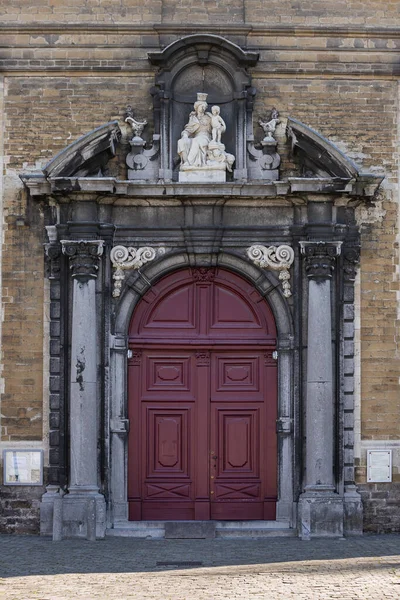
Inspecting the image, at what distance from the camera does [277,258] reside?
41.0 feet

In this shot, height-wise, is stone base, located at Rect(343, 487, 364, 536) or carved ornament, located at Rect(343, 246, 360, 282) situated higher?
carved ornament, located at Rect(343, 246, 360, 282)

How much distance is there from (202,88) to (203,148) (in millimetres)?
831

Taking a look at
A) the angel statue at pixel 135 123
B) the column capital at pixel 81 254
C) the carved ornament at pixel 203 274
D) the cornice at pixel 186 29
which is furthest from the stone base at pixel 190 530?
the cornice at pixel 186 29

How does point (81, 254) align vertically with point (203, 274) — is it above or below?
above

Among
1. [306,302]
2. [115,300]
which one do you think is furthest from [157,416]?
[306,302]

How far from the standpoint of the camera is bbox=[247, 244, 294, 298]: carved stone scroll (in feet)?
41.0

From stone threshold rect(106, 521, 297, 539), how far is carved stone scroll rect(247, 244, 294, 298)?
2.75 meters

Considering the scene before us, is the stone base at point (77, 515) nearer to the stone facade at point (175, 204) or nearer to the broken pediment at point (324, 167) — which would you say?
the stone facade at point (175, 204)

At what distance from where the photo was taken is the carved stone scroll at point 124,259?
12469 millimetres

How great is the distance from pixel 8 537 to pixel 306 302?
4.45 metres

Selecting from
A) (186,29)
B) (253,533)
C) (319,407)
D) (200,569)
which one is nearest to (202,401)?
(319,407)

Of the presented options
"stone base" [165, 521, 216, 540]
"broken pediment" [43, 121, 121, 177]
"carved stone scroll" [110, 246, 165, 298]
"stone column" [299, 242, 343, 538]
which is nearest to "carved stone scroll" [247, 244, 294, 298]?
"stone column" [299, 242, 343, 538]

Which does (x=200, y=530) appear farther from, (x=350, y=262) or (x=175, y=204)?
(x=175, y=204)

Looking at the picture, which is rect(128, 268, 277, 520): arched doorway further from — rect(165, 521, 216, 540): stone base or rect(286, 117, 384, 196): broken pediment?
rect(286, 117, 384, 196): broken pediment
